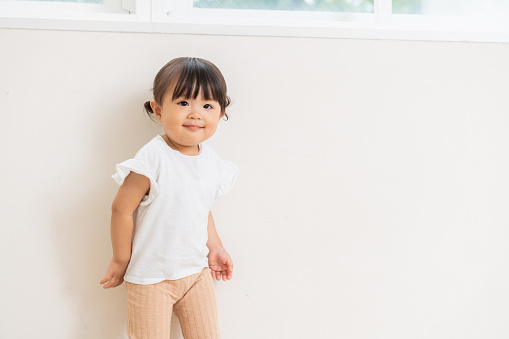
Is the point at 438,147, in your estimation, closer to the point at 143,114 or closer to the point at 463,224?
the point at 463,224

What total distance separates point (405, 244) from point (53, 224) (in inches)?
35.3

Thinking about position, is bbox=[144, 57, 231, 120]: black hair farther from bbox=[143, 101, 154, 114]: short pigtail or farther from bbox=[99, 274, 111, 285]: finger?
bbox=[99, 274, 111, 285]: finger

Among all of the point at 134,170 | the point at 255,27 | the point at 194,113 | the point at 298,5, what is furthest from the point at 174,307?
the point at 298,5

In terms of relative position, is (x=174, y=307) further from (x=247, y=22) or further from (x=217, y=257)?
(x=247, y=22)

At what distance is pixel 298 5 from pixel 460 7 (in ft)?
1.56

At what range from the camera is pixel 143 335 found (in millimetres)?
1015

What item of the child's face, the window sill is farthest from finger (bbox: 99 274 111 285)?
the window sill

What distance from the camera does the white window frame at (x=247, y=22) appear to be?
112 cm

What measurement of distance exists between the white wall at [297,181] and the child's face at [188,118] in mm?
145

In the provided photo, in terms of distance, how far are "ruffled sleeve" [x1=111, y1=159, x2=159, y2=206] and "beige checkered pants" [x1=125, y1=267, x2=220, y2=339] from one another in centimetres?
21

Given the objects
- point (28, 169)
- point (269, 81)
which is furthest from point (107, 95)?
point (269, 81)

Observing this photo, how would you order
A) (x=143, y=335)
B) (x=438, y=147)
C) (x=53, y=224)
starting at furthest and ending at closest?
1. (x=438, y=147)
2. (x=53, y=224)
3. (x=143, y=335)

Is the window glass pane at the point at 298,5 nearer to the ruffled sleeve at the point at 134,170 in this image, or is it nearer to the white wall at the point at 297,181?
the white wall at the point at 297,181

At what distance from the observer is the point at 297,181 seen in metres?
1.19
